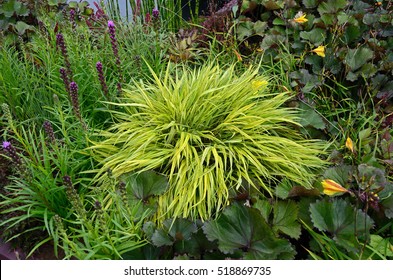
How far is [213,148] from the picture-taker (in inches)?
89.0

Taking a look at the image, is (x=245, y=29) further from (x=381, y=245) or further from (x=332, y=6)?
(x=381, y=245)

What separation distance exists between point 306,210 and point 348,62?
4.21 ft

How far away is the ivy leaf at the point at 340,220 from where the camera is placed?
1.94m

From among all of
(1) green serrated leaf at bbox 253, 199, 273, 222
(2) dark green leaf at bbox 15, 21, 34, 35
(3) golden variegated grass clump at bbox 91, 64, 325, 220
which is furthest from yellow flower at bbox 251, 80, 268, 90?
(2) dark green leaf at bbox 15, 21, 34, 35

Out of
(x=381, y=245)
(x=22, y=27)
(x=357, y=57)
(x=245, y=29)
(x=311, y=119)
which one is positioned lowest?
(x=381, y=245)

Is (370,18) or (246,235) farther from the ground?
(370,18)

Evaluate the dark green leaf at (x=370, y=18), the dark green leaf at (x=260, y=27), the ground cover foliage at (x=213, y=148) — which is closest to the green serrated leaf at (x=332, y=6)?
the ground cover foliage at (x=213, y=148)

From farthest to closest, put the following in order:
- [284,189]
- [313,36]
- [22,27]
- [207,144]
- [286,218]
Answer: [22,27] → [313,36] → [207,144] → [284,189] → [286,218]

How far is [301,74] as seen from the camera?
297cm

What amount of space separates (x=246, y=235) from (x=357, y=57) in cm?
160

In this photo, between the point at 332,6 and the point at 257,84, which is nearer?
the point at 257,84

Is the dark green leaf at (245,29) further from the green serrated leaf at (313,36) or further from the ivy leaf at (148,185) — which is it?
the ivy leaf at (148,185)

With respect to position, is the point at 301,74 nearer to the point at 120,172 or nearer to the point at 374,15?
the point at 374,15

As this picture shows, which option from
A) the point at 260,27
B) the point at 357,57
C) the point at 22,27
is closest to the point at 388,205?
the point at 357,57
